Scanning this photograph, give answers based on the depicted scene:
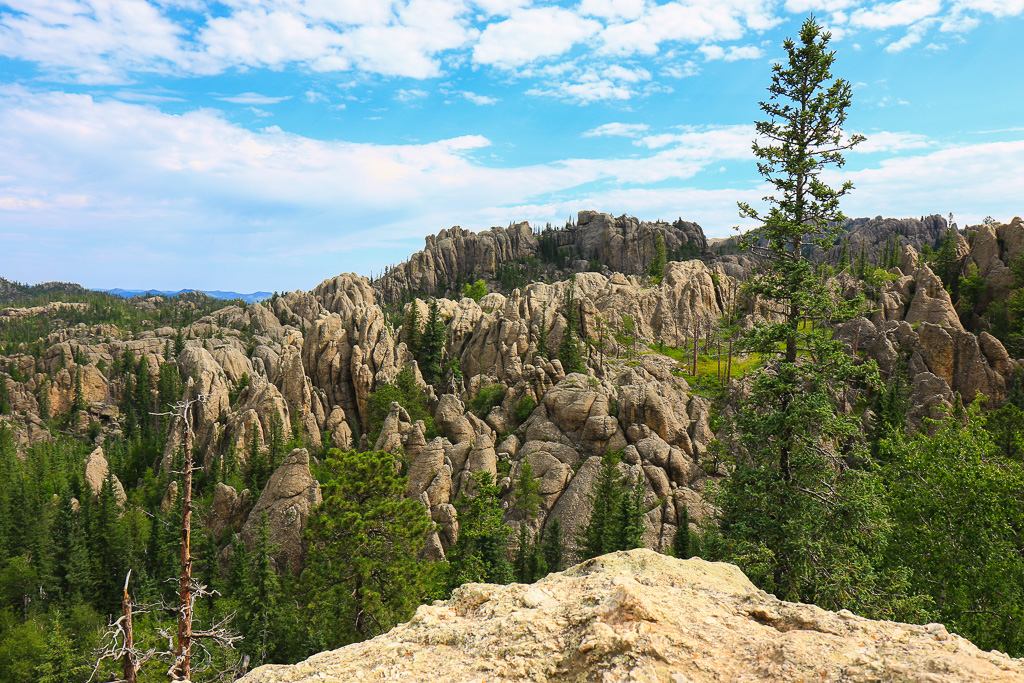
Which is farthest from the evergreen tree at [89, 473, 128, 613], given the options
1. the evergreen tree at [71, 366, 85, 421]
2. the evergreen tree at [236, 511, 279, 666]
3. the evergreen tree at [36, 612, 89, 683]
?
the evergreen tree at [71, 366, 85, 421]

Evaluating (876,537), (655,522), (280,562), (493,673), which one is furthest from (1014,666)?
(280,562)

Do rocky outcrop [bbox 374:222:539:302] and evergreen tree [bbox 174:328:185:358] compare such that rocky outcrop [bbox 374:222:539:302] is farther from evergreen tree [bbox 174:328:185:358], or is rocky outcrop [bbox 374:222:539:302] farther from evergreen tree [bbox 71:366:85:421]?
evergreen tree [bbox 71:366:85:421]

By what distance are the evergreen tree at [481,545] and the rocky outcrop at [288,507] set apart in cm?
1272

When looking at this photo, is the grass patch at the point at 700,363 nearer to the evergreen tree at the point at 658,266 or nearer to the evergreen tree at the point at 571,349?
the evergreen tree at the point at 571,349

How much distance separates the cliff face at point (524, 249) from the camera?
478ft

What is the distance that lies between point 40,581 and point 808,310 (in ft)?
199

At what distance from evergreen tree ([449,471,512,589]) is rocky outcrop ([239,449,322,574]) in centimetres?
1272

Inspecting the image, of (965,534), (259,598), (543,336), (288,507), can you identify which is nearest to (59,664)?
(259,598)

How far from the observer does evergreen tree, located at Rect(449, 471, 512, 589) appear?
26141mm

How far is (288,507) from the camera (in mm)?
38281

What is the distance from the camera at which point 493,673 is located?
5508mm

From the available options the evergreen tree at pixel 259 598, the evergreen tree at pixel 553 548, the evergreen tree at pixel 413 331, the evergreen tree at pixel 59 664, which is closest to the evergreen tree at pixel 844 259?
the evergreen tree at pixel 553 548

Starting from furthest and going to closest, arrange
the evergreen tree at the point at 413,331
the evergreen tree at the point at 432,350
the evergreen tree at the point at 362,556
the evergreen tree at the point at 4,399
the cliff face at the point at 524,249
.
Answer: the cliff face at the point at 524,249
the evergreen tree at the point at 4,399
the evergreen tree at the point at 413,331
the evergreen tree at the point at 432,350
the evergreen tree at the point at 362,556

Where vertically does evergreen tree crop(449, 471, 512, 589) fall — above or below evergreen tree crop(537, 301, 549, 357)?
below
